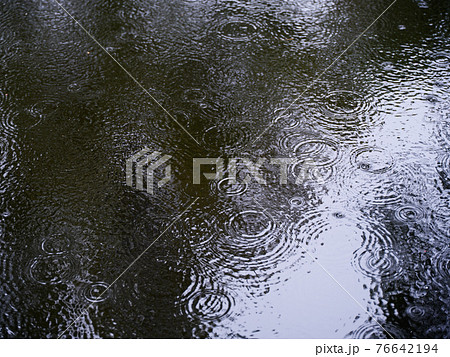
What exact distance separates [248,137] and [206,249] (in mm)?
858

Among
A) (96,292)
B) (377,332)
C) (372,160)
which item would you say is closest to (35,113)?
(96,292)

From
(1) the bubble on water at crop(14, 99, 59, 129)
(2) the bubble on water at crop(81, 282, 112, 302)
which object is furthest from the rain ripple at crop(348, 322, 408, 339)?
(1) the bubble on water at crop(14, 99, 59, 129)

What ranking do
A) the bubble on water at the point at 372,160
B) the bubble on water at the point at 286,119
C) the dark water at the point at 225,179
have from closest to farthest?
1. the dark water at the point at 225,179
2. the bubble on water at the point at 372,160
3. the bubble on water at the point at 286,119

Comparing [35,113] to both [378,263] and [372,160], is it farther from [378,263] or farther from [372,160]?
[378,263]

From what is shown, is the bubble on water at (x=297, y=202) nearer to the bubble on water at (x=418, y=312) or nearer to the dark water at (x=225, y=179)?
the dark water at (x=225, y=179)

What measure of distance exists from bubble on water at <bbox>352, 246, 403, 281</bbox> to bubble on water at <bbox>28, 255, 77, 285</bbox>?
4.41 ft

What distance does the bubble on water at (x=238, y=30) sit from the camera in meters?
4.16

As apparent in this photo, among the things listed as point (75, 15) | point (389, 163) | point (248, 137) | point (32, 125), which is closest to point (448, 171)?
point (389, 163)

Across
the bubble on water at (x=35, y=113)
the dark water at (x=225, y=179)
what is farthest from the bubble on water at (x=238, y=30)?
the bubble on water at (x=35, y=113)

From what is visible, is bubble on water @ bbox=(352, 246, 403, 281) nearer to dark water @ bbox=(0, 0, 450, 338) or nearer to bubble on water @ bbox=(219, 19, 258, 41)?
dark water @ bbox=(0, 0, 450, 338)

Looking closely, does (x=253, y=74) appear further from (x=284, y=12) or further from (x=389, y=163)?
(x=389, y=163)

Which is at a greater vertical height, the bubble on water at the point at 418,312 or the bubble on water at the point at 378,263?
the bubble on water at the point at 378,263

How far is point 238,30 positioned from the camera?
4.22 metres

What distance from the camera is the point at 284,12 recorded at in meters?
4.40
